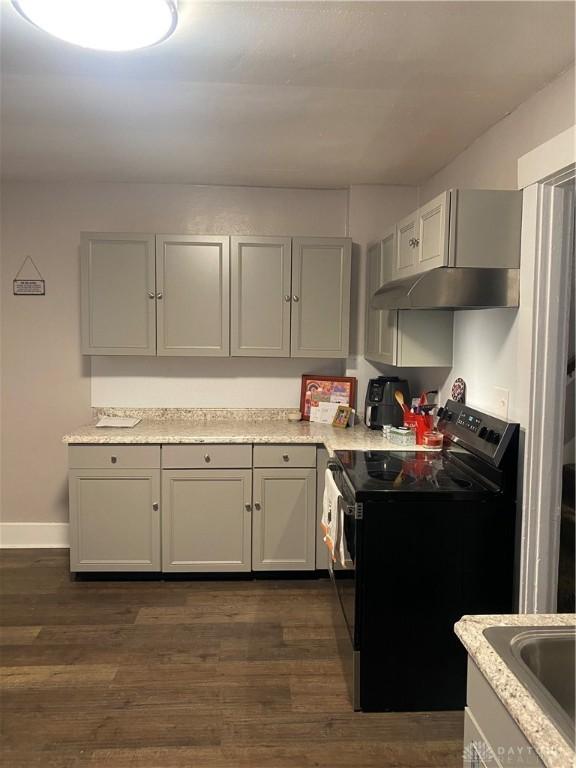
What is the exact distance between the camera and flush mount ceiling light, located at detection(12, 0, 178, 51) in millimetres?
1606

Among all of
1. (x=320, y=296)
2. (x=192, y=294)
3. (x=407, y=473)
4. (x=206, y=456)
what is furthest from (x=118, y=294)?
(x=407, y=473)

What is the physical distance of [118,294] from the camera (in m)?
3.55

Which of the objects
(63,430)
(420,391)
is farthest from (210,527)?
(420,391)

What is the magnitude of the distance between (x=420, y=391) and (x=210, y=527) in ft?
5.28

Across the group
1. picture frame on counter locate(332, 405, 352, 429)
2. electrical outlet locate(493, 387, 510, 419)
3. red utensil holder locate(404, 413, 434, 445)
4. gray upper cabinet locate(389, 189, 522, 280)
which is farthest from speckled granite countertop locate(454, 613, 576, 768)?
picture frame on counter locate(332, 405, 352, 429)

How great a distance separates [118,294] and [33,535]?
5.99 feet

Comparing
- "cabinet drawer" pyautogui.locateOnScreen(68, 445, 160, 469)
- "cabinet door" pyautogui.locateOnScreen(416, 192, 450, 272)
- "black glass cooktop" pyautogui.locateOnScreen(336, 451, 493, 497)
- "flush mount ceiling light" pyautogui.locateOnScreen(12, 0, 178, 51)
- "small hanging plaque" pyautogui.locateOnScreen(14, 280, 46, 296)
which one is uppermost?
"flush mount ceiling light" pyautogui.locateOnScreen(12, 0, 178, 51)

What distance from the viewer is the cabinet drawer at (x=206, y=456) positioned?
3367 mm

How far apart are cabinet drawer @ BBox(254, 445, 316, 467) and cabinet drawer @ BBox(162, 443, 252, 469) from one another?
65 mm

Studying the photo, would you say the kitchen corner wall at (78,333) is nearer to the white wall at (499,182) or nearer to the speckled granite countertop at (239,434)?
the speckled granite countertop at (239,434)

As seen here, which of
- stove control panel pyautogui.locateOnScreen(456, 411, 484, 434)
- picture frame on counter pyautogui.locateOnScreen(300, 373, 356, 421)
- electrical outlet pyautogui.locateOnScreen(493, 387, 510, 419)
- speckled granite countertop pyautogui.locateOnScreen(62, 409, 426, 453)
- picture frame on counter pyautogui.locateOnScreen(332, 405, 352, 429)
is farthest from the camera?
picture frame on counter pyautogui.locateOnScreen(300, 373, 356, 421)

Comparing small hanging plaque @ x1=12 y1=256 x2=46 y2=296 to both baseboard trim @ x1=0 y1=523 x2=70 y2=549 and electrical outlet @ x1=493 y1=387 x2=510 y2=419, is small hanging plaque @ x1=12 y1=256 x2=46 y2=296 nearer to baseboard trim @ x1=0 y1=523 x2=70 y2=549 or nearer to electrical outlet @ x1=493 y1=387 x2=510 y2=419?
baseboard trim @ x1=0 y1=523 x2=70 y2=549

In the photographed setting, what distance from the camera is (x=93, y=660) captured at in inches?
103

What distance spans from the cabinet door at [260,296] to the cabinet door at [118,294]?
0.53 meters
